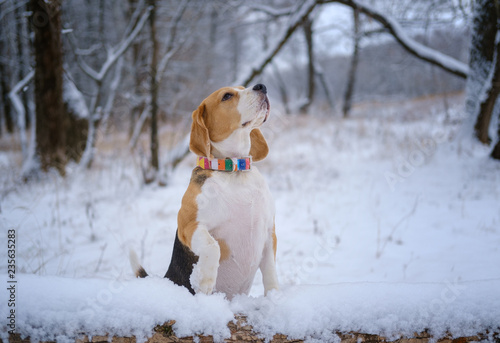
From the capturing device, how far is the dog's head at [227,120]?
1.51 metres

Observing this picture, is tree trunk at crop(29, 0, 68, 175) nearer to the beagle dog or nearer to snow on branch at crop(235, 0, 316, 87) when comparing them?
snow on branch at crop(235, 0, 316, 87)

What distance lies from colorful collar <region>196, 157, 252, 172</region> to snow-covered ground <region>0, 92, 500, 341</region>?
0.62 metres

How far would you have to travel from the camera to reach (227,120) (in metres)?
1.53

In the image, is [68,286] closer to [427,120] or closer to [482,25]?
[482,25]

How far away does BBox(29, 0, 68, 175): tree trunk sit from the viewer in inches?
178

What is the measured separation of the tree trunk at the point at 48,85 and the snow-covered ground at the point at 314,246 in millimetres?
533

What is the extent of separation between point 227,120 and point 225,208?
0.49 meters

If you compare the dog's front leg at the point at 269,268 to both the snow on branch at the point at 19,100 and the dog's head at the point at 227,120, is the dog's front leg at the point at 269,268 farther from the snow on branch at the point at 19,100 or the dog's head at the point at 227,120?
the snow on branch at the point at 19,100

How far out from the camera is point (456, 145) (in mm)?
5008

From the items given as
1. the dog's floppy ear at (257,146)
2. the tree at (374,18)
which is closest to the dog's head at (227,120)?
the dog's floppy ear at (257,146)

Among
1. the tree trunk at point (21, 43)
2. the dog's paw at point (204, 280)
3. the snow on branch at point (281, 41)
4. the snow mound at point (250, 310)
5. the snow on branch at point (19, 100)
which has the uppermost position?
the tree trunk at point (21, 43)

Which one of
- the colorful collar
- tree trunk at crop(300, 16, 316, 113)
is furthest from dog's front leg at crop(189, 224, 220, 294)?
tree trunk at crop(300, 16, 316, 113)

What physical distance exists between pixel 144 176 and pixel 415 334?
4.49 meters

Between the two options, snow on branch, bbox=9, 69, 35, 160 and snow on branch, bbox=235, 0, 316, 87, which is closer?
snow on branch, bbox=235, 0, 316, 87
